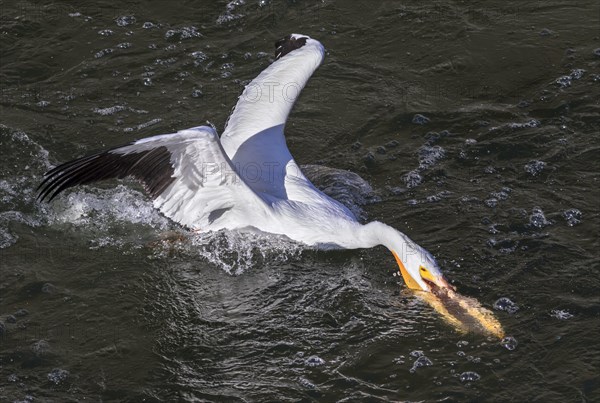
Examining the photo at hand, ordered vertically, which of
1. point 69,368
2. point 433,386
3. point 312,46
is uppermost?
point 312,46

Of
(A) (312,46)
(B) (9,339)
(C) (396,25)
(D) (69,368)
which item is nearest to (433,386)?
(D) (69,368)

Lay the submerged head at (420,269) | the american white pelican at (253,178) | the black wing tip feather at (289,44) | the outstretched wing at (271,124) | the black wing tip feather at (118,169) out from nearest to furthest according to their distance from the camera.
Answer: the black wing tip feather at (118,169)
the american white pelican at (253,178)
the submerged head at (420,269)
the outstretched wing at (271,124)
the black wing tip feather at (289,44)

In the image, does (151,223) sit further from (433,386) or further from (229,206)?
(433,386)

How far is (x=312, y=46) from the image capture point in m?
7.96

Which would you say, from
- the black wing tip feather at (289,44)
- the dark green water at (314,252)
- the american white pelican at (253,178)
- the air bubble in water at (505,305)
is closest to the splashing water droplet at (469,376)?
the dark green water at (314,252)

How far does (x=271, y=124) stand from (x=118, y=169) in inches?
68.1

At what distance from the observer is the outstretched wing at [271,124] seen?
7.24 m

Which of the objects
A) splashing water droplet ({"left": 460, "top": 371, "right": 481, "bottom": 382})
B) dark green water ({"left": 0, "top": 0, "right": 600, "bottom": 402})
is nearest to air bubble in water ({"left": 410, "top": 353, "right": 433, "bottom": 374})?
dark green water ({"left": 0, "top": 0, "right": 600, "bottom": 402})

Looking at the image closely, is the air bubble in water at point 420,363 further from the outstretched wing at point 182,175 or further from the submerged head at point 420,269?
the outstretched wing at point 182,175

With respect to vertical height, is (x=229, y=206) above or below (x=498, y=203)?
above

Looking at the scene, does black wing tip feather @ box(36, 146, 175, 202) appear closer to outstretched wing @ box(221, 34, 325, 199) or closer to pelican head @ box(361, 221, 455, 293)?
outstretched wing @ box(221, 34, 325, 199)

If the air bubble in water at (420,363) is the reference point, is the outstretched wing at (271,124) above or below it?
above

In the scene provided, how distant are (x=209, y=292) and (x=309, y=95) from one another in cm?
274

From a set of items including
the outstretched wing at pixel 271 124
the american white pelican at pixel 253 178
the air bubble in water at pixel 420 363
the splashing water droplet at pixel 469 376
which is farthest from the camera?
the outstretched wing at pixel 271 124
